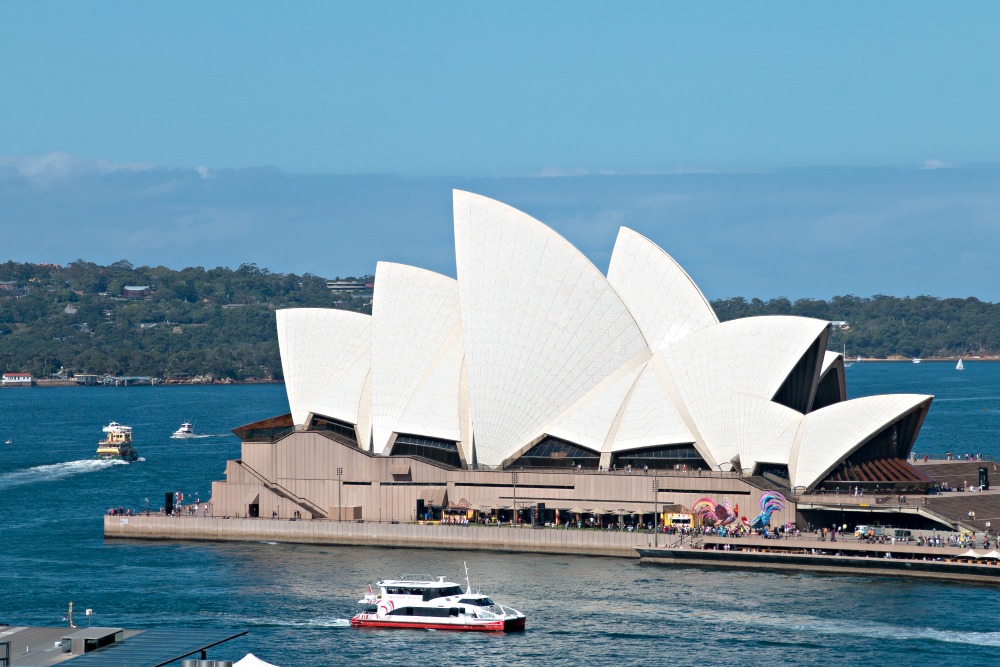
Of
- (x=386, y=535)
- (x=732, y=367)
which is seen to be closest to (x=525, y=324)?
(x=732, y=367)

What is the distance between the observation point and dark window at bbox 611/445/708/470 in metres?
67.3

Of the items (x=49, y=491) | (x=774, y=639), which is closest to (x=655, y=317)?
(x=774, y=639)

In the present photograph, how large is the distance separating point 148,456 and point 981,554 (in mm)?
68028

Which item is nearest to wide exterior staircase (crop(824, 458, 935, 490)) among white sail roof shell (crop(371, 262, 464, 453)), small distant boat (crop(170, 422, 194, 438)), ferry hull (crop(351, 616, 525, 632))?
white sail roof shell (crop(371, 262, 464, 453))

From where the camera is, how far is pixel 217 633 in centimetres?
3650

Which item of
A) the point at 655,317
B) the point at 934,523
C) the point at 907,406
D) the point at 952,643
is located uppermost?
the point at 655,317

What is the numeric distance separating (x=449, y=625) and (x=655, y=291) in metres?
26.0

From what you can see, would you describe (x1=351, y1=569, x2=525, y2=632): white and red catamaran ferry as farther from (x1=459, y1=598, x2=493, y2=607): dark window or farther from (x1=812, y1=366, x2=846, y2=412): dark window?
(x1=812, y1=366, x2=846, y2=412): dark window

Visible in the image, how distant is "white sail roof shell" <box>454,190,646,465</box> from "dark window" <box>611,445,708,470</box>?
3.40m

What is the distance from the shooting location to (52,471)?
313 feet

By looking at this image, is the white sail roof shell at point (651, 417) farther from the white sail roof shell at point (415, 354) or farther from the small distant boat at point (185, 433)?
the small distant boat at point (185, 433)

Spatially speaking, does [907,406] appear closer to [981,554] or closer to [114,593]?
[981,554]

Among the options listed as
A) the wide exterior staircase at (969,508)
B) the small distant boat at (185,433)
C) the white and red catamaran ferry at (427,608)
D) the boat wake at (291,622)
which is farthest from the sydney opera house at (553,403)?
the small distant boat at (185,433)

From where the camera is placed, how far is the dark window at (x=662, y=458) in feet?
221
